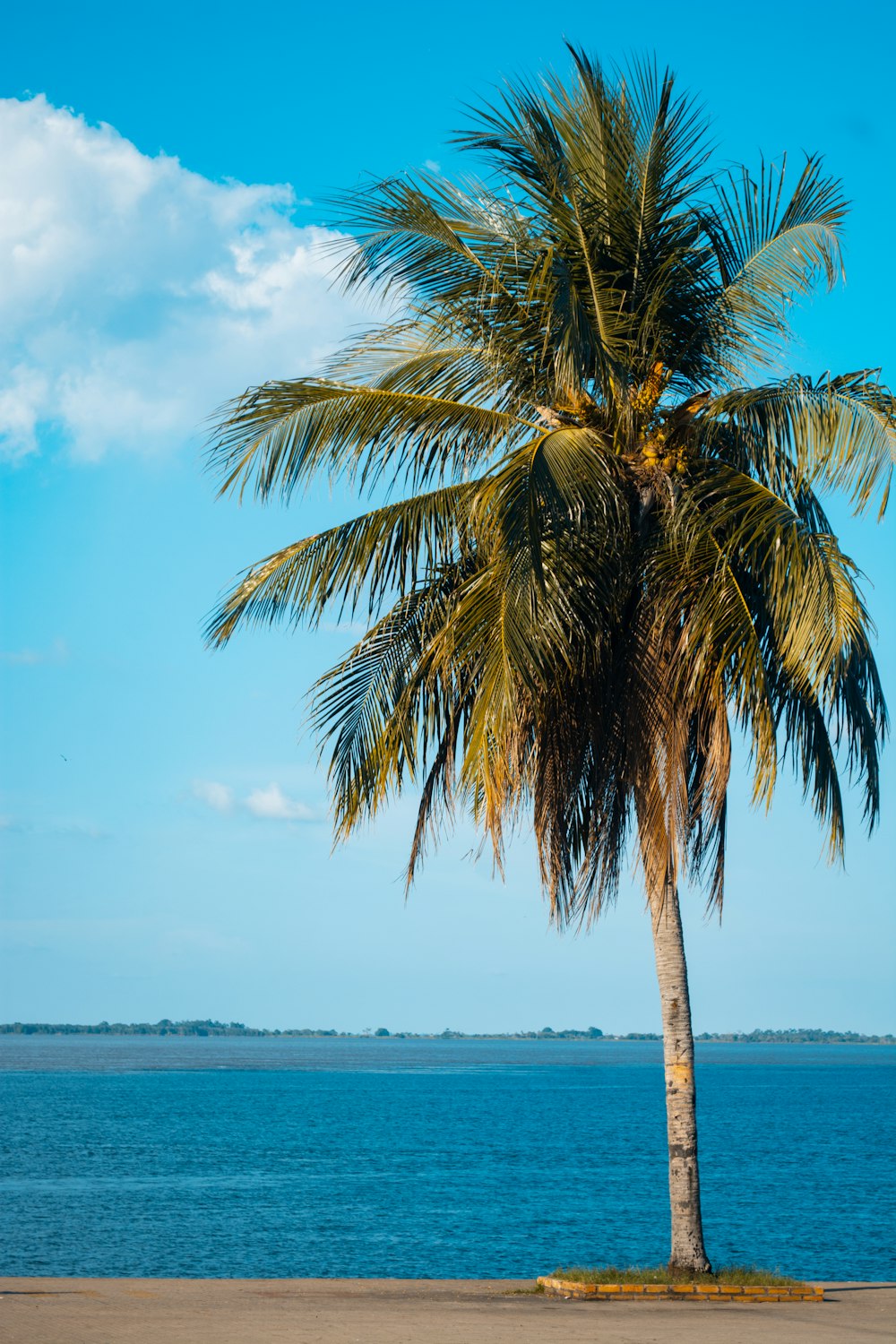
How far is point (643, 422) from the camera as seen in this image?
12227 mm

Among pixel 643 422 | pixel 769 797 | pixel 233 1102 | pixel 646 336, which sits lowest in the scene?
pixel 233 1102

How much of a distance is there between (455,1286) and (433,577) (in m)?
6.80

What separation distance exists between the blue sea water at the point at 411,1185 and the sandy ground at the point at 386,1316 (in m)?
20.7

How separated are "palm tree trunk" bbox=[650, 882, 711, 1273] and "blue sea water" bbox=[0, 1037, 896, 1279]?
843 inches

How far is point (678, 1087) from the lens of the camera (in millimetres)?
11727

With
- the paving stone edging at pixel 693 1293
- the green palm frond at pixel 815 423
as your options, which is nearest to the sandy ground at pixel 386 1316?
the paving stone edging at pixel 693 1293

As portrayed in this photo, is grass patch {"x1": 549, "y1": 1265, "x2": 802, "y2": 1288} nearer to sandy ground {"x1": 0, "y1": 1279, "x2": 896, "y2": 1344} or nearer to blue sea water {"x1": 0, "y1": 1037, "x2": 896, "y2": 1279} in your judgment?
sandy ground {"x1": 0, "y1": 1279, "x2": 896, "y2": 1344}

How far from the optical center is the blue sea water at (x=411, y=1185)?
35438 mm

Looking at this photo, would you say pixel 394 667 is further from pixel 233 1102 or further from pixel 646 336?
pixel 233 1102

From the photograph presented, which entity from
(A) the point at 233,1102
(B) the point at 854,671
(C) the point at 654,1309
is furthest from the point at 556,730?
(A) the point at 233,1102

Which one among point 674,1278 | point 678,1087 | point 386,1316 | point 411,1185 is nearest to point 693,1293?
point 674,1278

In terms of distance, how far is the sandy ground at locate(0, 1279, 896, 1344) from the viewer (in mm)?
9234

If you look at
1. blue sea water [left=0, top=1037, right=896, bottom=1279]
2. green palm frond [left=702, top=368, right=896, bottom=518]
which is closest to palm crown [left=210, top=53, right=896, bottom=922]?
green palm frond [left=702, top=368, right=896, bottom=518]

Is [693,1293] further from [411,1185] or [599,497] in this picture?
[411,1185]
